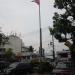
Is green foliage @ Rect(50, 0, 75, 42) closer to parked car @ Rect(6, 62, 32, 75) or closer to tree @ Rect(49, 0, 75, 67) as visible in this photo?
tree @ Rect(49, 0, 75, 67)

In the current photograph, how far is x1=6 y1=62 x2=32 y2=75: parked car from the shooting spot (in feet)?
104

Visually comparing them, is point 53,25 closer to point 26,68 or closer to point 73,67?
point 73,67

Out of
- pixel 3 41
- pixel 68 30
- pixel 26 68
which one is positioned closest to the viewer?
pixel 68 30

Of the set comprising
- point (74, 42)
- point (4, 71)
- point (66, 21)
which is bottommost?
point (4, 71)

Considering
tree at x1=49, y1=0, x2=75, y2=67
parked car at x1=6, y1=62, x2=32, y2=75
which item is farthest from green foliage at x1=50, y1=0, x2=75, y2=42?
parked car at x1=6, y1=62, x2=32, y2=75

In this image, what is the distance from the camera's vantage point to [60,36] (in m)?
25.1

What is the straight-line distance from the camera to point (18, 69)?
32.9m

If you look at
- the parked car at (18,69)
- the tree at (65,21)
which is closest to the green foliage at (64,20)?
the tree at (65,21)

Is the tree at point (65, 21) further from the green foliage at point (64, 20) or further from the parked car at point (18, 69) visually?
the parked car at point (18, 69)

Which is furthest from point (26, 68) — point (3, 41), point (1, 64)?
point (3, 41)

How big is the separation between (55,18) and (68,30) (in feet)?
5.81

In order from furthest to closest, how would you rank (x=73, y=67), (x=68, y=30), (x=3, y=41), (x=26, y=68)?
(x=3, y=41) < (x=26, y=68) < (x=73, y=67) < (x=68, y=30)

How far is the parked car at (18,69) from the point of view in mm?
31722

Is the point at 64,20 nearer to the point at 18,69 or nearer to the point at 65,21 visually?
the point at 65,21
